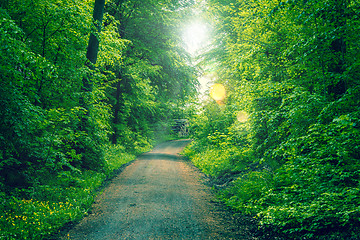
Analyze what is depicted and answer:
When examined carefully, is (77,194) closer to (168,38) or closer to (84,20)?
(84,20)

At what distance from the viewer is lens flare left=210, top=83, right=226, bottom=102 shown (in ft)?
51.6

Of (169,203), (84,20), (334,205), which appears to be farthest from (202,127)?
(334,205)

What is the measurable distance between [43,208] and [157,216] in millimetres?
2722

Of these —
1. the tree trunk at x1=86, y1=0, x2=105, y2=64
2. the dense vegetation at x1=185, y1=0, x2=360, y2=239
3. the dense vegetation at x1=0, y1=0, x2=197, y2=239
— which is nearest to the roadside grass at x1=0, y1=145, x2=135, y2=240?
the dense vegetation at x1=0, y1=0, x2=197, y2=239

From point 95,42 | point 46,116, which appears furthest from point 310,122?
point 95,42

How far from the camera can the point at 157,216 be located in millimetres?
5355

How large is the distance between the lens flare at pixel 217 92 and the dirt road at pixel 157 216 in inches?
352

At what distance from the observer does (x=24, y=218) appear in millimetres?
4422

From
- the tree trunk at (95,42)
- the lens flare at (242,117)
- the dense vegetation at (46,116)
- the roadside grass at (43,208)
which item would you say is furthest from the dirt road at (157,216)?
the tree trunk at (95,42)

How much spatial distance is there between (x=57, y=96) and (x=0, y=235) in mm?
4501

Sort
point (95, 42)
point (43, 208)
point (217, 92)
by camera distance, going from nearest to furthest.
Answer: point (43, 208)
point (95, 42)
point (217, 92)

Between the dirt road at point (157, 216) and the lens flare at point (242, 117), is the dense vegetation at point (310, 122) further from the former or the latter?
the lens flare at point (242, 117)

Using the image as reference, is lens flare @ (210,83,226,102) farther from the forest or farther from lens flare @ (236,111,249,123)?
the forest

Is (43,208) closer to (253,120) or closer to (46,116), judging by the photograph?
(46,116)
